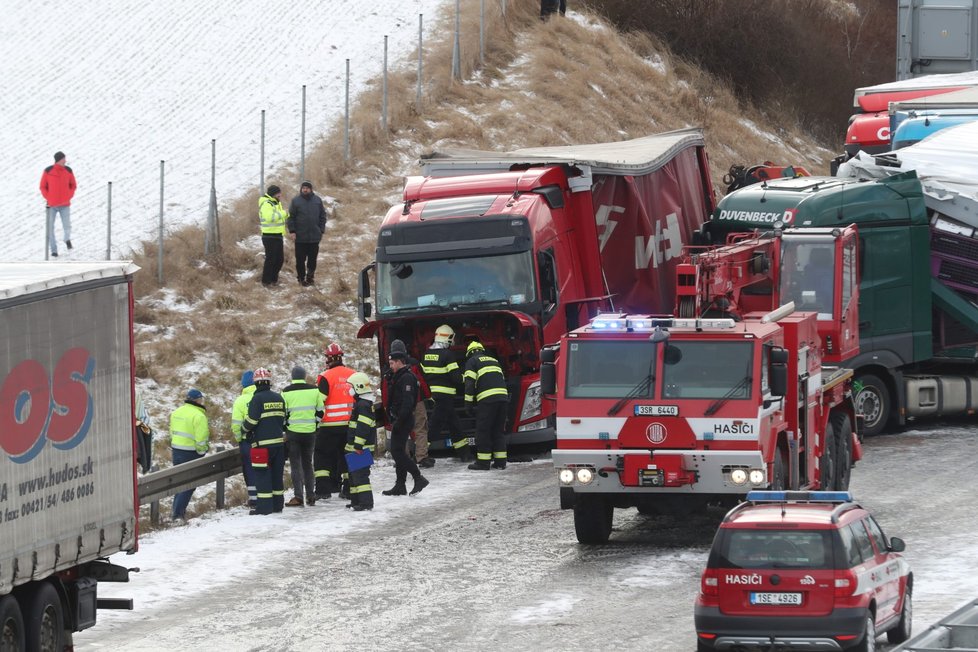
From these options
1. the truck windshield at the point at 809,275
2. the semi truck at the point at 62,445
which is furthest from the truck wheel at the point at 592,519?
the truck windshield at the point at 809,275

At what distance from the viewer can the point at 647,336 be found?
1680 centimetres

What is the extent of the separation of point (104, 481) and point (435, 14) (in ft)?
116

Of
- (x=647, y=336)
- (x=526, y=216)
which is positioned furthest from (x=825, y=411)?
(x=526, y=216)

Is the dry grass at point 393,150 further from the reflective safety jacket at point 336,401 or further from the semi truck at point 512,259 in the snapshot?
the reflective safety jacket at point 336,401

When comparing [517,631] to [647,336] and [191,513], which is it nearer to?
[647,336]

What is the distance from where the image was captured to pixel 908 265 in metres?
24.0

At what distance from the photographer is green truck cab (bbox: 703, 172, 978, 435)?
23812 mm

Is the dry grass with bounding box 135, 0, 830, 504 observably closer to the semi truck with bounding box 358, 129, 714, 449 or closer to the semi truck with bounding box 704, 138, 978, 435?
the semi truck with bounding box 358, 129, 714, 449

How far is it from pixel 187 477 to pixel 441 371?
4.50 metres

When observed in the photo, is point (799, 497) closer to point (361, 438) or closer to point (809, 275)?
point (361, 438)

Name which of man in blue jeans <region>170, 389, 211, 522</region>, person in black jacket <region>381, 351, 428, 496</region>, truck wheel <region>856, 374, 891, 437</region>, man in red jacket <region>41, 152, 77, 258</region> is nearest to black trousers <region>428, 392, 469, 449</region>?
person in black jacket <region>381, 351, 428, 496</region>

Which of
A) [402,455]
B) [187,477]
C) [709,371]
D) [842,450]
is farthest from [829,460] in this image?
[187,477]

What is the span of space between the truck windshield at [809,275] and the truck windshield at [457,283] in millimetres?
3356

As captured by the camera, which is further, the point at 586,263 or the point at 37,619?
Answer: the point at 586,263
